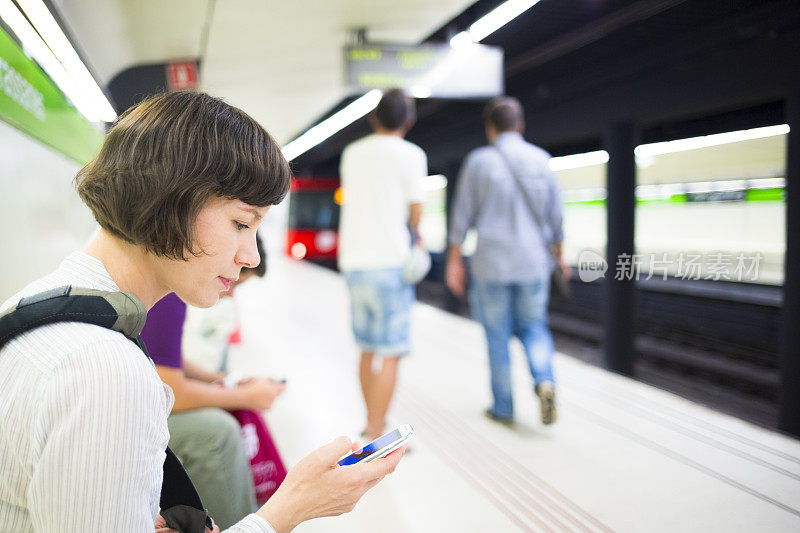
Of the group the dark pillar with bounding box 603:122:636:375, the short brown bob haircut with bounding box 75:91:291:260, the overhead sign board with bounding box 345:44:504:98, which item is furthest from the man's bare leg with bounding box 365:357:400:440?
the overhead sign board with bounding box 345:44:504:98

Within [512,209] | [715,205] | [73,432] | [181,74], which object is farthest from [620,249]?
[181,74]

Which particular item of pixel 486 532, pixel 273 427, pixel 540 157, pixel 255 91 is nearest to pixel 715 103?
pixel 540 157

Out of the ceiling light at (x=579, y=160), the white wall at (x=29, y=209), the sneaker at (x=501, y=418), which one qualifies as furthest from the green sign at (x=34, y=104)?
the ceiling light at (x=579, y=160)

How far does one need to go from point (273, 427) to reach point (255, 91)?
603cm

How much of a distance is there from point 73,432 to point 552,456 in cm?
250

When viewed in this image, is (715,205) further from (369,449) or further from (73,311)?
(73,311)

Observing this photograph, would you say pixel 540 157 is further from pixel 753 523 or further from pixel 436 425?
pixel 753 523

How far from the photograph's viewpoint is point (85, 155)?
11.3 feet

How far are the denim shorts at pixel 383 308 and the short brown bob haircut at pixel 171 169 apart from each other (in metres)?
1.86

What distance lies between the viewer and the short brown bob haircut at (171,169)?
77 centimetres

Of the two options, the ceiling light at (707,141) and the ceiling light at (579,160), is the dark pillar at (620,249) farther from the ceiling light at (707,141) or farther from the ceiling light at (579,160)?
the ceiling light at (579,160)

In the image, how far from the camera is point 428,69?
15.5 feet

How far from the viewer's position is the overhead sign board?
4621 millimetres

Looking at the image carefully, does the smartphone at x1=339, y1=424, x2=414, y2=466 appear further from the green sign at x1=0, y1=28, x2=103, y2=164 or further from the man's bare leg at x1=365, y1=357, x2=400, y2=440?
the man's bare leg at x1=365, y1=357, x2=400, y2=440
